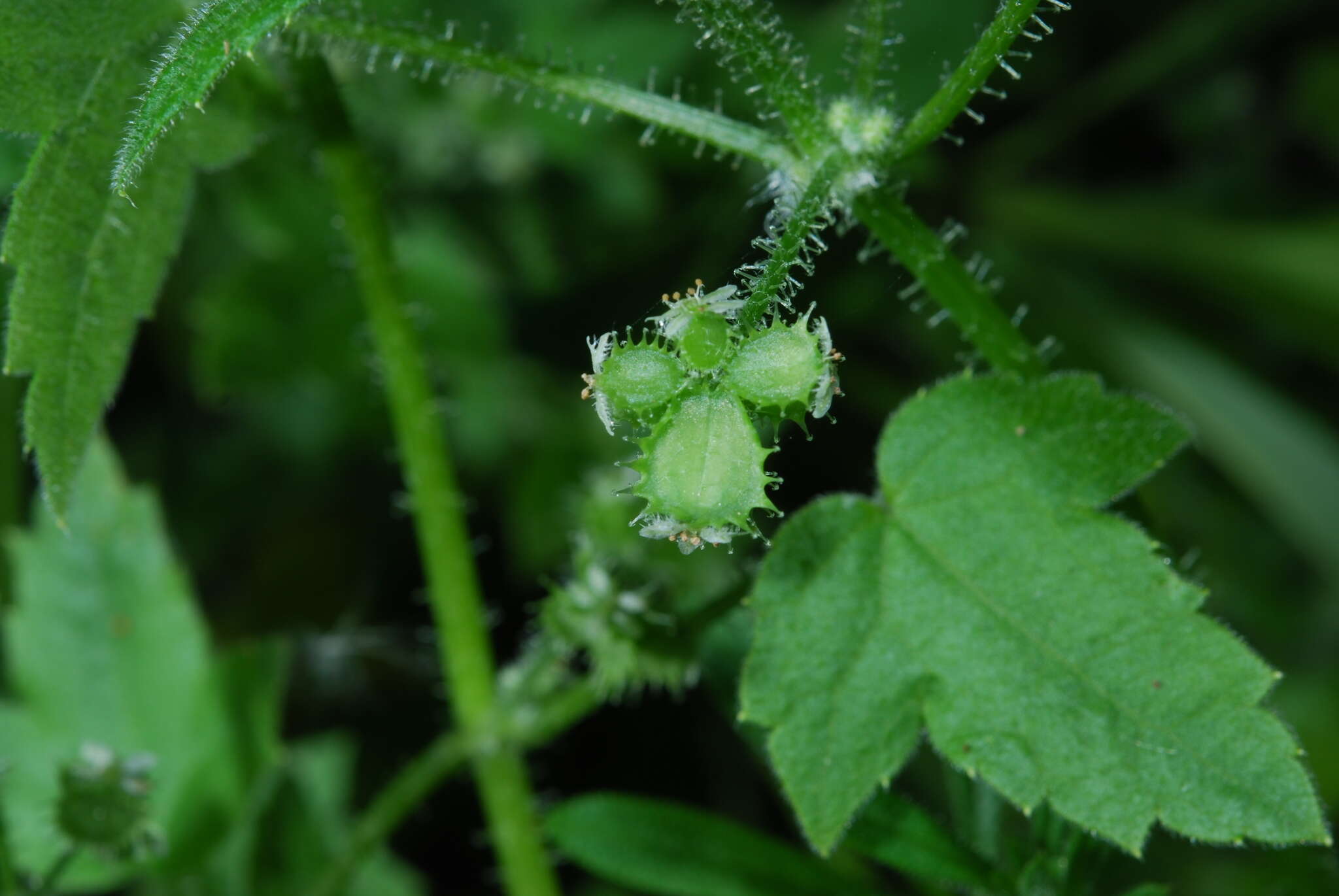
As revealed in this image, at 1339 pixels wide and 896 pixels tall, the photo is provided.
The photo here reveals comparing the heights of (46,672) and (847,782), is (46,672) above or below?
above

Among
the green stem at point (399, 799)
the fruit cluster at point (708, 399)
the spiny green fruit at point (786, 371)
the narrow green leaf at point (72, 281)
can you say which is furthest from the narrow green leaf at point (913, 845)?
the narrow green leaf at point (72, 281)

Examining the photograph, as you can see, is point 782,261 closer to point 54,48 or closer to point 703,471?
point 703,471

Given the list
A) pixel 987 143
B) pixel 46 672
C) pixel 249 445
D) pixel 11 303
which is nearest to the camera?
pixel 11 303

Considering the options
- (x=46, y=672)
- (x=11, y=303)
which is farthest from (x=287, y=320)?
(x=11, y=303)

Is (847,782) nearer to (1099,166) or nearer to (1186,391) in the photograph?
(1186,391)

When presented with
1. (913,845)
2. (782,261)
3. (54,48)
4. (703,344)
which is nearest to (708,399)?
(703,344)

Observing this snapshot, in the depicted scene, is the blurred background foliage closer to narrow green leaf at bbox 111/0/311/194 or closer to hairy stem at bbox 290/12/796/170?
hairy stem at bbox 290/12/796/170

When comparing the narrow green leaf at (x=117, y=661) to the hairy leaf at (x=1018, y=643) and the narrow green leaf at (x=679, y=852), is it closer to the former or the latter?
the narrow green leaf at (x=679, y=852)
